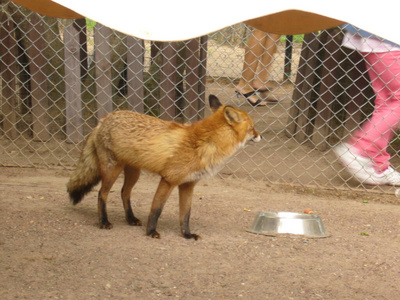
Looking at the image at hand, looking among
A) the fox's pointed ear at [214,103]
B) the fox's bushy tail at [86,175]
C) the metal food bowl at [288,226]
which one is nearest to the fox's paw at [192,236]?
the metal food bowl at [288,226]

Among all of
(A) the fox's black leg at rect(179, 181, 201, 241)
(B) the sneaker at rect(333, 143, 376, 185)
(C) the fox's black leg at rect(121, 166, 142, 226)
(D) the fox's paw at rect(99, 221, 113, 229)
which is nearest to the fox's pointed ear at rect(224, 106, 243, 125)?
(A) the fox's black leg at rect(179, 181, 201, 241)

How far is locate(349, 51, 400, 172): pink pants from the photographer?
5082 millimetres

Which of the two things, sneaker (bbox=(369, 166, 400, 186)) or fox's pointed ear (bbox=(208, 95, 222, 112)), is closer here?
fox's pointed ear (bbox=(208, 95, 222, 112))

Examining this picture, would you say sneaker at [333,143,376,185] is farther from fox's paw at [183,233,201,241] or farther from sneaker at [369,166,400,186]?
fox's paw at [183,233,201,241]

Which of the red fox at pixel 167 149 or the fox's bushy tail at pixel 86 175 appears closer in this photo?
the red fox at pixel 167 149

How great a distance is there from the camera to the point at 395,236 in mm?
4074

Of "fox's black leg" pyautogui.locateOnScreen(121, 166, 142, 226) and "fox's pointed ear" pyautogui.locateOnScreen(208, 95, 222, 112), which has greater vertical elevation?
"fox's pointed ear" pyautogui.locateOnScreen(208, 95, 222, 112)

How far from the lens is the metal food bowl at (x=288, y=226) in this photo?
3.99 m

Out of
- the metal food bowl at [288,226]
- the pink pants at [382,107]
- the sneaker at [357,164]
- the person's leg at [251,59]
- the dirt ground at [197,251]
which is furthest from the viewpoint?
the person's leg at [251,59]

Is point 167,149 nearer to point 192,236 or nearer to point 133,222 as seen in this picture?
point 192,236

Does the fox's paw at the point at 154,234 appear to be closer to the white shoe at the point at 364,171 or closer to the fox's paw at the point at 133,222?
the fox's paw at the point at 133,222

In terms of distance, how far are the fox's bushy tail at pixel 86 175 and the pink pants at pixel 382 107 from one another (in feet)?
8.54

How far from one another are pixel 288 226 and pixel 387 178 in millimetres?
1772

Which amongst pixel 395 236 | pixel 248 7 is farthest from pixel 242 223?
pixel 248 7
